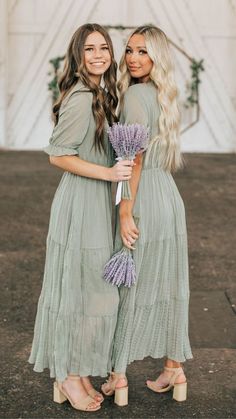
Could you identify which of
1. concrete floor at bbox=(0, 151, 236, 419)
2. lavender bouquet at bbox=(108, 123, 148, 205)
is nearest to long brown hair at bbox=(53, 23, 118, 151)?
lavender bouquet at bbox=(108, 123, 148, 205)

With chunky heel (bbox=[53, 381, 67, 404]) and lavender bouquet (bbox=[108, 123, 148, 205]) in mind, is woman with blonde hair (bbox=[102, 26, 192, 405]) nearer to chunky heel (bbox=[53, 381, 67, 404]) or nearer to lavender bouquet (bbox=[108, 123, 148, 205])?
lavender bouquet (bbox=[108, 123, 148, 205])

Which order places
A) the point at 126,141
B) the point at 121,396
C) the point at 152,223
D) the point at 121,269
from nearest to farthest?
the point at 126,141 → the point at 121,269 → the point at 152,223 → the point at 121,396

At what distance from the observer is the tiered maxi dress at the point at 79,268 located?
306cm

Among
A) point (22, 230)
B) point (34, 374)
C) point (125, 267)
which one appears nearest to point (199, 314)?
point (34, 374)

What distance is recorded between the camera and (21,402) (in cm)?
330

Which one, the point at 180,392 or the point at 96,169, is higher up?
the point at 96,169

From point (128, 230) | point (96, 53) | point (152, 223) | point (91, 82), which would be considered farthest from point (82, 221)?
point (96, 53)

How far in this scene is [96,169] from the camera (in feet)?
9.87

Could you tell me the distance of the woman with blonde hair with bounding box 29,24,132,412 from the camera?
9.91ft

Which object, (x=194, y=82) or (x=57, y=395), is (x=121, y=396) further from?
(x=194, y=82)

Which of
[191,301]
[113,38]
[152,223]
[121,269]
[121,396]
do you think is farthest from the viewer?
[113,38]

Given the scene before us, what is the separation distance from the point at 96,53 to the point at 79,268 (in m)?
0.87

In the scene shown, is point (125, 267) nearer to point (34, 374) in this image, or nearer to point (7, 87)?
point (34, 374)

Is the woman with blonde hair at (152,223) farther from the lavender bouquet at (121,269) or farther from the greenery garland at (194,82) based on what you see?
the greenery garland at (194,82)
